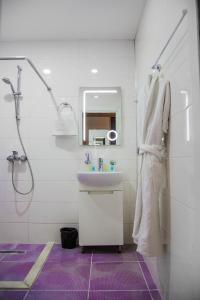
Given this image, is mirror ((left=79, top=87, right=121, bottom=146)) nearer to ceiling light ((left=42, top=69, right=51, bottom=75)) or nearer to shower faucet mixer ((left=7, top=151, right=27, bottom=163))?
ceiling light ((left=42, top=69, right=51, bottom=75))

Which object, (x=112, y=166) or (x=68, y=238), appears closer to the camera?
(x=68, y=238)

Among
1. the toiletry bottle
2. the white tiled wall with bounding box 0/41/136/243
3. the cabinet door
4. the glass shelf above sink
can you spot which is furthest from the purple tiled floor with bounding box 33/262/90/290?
the toiletry bottle

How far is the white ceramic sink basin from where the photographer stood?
1.94 meters

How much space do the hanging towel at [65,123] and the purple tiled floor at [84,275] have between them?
49.7 inches

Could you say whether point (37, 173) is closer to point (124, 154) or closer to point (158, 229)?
point (124, 154)

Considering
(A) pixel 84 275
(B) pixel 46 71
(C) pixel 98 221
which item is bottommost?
(A) pixel 84 275

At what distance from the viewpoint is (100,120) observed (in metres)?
2.38

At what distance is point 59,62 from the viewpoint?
2.42 meters

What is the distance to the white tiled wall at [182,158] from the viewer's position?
34.9 inches

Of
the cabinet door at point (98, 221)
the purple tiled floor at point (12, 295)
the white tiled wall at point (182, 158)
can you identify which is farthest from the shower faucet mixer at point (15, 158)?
the white tiled wall at point (182, 158)

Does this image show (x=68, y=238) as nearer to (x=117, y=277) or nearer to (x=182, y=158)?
(x=117, y=277)

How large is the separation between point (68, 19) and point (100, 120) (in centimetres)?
108

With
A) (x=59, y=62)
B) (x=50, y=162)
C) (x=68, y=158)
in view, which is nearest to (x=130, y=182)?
(x=68, y=158)

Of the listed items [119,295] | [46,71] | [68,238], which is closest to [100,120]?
[46,71]
